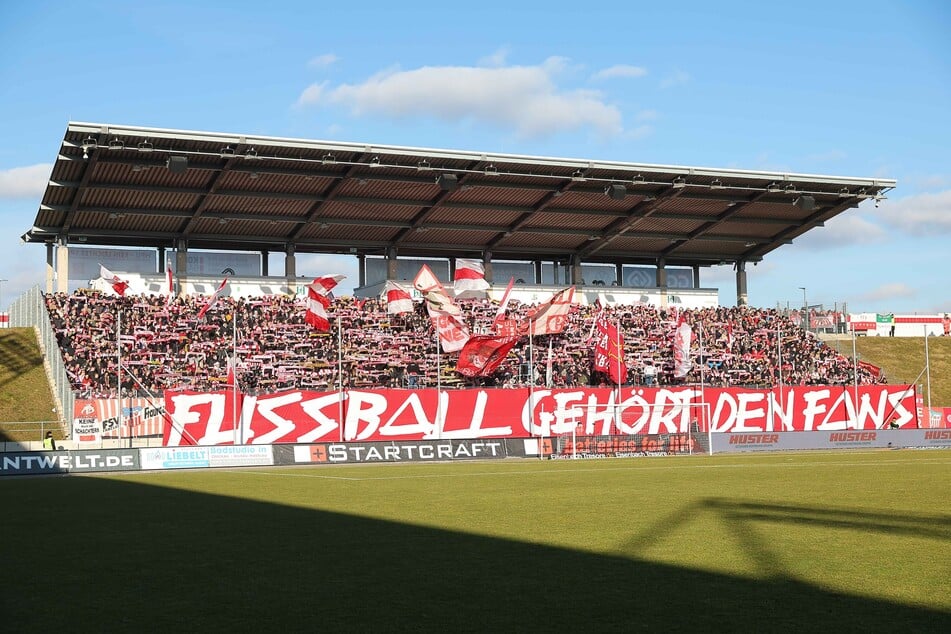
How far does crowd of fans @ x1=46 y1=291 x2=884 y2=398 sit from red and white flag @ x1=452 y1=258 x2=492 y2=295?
124 cm

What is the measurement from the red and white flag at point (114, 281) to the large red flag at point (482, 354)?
18467 millimetres

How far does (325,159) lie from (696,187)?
73.0ft

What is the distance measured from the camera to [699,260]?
74.2 meters

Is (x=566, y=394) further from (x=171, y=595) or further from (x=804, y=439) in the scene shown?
(x=171, y=595)

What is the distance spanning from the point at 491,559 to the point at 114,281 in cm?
4729

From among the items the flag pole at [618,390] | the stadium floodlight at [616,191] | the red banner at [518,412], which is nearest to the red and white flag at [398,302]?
the red banner at [518,412]

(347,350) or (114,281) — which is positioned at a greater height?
(114,281)

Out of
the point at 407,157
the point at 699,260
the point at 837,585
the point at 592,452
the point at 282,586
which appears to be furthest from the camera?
the point at 699,260

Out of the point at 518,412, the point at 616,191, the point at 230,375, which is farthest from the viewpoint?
the point at 616,191

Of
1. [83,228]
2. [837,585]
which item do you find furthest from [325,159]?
[837,585]

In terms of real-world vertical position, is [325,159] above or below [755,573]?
above

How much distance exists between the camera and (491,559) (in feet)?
45.9

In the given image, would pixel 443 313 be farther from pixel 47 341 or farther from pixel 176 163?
pixel 47 341

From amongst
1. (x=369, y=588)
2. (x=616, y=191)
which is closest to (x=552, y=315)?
(x=616, y=191)
